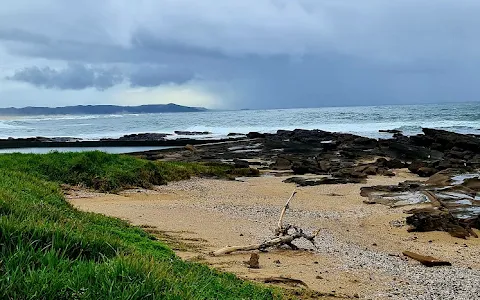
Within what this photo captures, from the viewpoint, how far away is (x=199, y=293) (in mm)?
4035

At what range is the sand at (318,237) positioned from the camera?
6961 mm

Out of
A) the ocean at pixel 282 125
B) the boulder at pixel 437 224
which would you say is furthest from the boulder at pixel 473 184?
the ocean at pixel 282 125

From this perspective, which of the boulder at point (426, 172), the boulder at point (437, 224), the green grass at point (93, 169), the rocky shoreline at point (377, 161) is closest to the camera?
the boulder at point (437, 224)

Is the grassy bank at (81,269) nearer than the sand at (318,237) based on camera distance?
Yes

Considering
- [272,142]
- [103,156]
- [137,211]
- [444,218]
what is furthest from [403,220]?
[272,142]

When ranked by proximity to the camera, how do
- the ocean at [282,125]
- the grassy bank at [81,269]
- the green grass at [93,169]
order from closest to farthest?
the grassy bank at [81,269] → the green grass at [93,169] → the ocean at [282,125]

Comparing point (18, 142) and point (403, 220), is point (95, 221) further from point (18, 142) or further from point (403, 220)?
point (18, 142)

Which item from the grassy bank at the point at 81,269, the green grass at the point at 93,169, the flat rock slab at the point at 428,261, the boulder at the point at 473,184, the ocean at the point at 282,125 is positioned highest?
the grassy bank at the point at 81,269

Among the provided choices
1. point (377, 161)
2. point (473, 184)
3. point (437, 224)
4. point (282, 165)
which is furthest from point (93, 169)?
point (377, 161)

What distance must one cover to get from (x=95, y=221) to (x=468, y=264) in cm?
617

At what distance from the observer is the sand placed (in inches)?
274

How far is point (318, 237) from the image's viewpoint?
9.91m

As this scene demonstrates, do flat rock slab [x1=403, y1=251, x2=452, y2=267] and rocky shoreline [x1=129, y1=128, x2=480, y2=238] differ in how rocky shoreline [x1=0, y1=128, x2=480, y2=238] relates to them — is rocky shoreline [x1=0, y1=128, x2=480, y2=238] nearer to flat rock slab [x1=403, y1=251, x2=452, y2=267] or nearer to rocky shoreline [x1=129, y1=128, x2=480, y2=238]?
rocky shoreline [x1=129, y1=128, x2=480, y2=238]

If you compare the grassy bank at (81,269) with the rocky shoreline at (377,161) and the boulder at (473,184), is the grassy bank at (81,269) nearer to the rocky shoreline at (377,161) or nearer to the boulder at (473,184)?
the rocky shoreline at (377,161)
